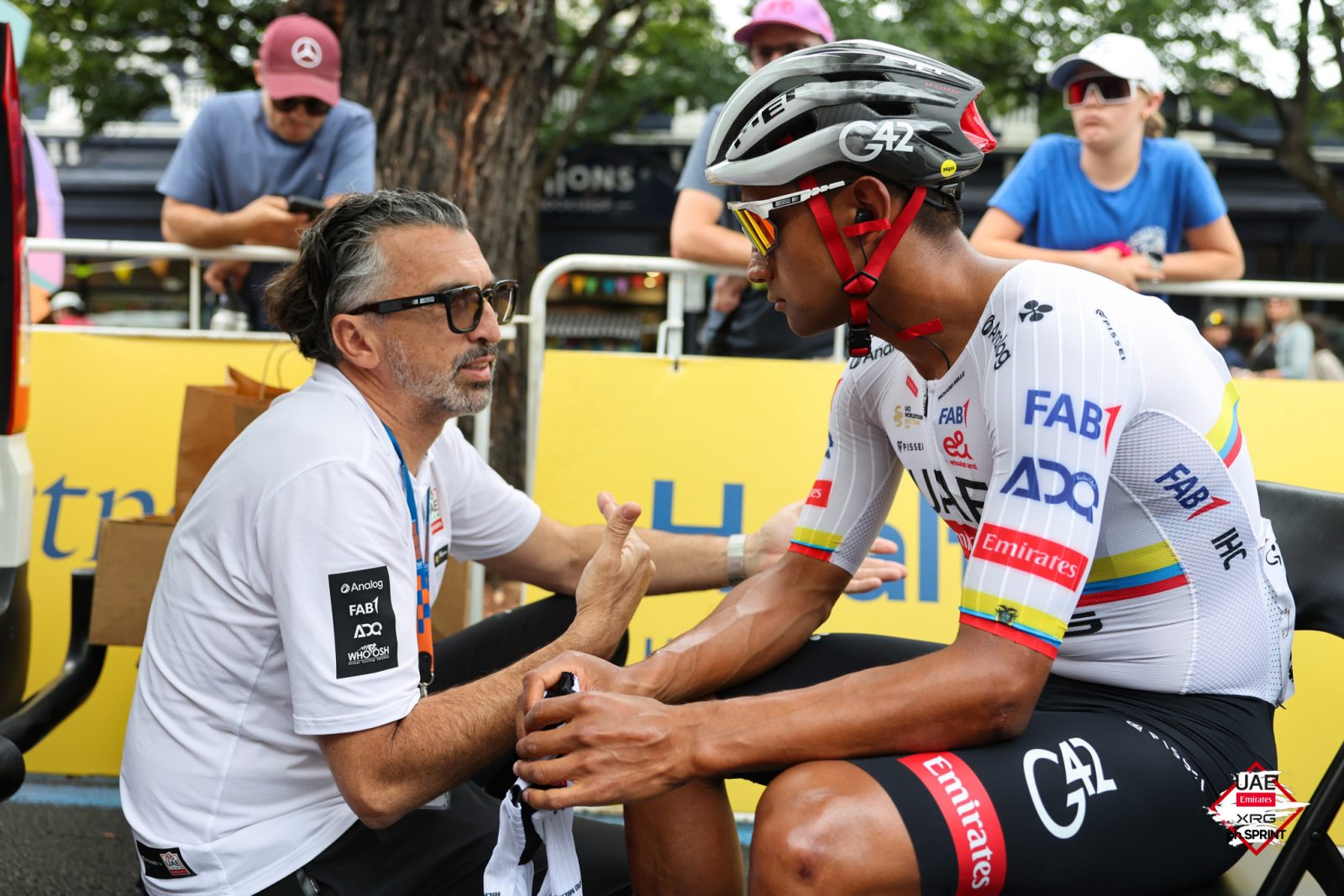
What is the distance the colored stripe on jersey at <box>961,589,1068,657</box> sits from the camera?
191cm

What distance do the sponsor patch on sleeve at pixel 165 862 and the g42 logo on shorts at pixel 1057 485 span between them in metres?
1.67

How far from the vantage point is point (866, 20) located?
44.5 feet

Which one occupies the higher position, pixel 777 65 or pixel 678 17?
pixel 678 17

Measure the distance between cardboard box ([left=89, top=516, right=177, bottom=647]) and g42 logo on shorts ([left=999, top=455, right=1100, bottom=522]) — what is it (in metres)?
2.46

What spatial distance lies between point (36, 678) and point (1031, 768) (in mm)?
3770

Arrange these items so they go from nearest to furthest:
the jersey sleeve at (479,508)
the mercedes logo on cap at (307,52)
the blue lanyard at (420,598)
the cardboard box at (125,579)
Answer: the blue lanyard at (420,598)
the jersey sleeve at (479,508)
the cardboard box at (125,579)
the mercedes logo on cap at (307,52)

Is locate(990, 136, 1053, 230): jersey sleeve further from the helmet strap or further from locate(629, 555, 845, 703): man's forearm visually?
the helmet strap

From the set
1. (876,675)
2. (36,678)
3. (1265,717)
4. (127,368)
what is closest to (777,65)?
(876,675)

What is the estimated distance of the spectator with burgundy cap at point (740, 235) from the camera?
4793 millimetres

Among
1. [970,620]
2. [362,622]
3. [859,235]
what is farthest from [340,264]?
[970,620]

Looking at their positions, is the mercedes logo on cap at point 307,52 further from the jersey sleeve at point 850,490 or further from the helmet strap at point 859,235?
the helmet strap at point 859,235

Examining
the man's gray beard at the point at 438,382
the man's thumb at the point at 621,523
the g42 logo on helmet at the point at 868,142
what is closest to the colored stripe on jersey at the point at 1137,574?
→ the g42 logo on helmet at the point at 868,142

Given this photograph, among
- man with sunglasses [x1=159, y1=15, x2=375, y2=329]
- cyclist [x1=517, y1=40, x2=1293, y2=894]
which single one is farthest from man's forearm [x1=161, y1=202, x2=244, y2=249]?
cyclist [x1=517, y1=40, x2=1293, y2=894]

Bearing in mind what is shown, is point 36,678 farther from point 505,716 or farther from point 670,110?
point 670,110
